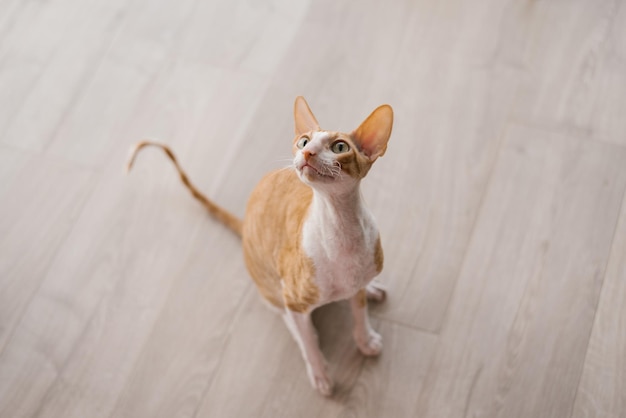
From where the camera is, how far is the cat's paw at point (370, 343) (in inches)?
69.6

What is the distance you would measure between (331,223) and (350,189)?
0.10 meters

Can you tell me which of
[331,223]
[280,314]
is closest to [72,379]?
[280,314]

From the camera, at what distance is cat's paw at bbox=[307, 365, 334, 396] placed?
174 cm

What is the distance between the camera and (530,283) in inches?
73.2

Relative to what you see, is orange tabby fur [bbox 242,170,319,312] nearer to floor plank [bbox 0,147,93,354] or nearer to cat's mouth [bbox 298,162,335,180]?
cat's mouth [bbox 298,162,335,180]

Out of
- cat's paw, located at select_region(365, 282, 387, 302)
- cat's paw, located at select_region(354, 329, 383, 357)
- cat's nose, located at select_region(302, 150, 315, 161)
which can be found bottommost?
cat's paw, located at select_region(354, 329, 383, 357)

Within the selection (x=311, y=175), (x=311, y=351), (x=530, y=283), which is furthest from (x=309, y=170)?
(x=530, y=283)

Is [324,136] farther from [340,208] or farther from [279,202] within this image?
[279,202]

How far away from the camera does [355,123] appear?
214cm

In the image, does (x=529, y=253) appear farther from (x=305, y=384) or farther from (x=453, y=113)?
(x=305, y=384)

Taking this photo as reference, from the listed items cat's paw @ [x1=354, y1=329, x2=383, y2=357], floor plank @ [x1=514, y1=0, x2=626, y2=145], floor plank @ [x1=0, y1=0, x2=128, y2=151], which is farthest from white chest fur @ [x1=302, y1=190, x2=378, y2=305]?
floor plank @ [x1=0, y1=0, x2=128, y2=151]

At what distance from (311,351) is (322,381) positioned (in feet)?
0.27

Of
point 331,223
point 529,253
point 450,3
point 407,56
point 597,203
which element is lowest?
point 331,223

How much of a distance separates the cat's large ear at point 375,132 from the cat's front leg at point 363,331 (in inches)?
16.6
